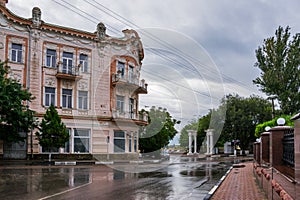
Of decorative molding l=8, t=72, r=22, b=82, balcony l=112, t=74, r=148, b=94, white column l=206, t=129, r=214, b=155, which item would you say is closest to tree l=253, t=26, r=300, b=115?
balcony l=112, t=74, r=148, b=94

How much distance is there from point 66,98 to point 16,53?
6.00 m

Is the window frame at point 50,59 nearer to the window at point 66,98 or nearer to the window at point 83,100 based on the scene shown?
the window at point 66,98

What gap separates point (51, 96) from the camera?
110 feet

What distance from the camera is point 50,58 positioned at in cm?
3347

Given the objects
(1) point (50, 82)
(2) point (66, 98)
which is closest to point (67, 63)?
(1) point (50, 82)

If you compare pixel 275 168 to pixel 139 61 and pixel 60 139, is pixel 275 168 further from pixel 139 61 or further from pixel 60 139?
pixel 139 61

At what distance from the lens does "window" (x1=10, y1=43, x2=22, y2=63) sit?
31531 mm

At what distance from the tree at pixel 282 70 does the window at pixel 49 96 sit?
18035 millimetres

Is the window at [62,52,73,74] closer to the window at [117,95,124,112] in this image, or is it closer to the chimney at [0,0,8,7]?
the window at [117,95,124,112]

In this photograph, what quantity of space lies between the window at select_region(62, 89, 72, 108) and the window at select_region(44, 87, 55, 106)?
0.94 m

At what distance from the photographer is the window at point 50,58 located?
3328 centimetres

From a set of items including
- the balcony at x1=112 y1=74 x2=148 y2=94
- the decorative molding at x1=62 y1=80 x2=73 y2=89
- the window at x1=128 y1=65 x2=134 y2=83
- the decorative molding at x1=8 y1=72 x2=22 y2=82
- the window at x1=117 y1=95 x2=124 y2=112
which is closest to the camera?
the decorative molding at x1=8 y1=72 x2=22 y2=82

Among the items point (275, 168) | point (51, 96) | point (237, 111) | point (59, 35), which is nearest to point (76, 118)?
point (51, 96)

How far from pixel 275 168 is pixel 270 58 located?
73.3 ft
